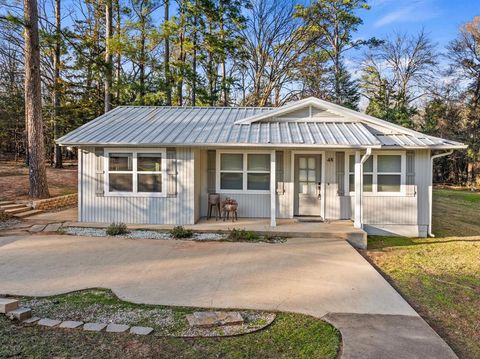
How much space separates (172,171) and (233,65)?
19554 mm

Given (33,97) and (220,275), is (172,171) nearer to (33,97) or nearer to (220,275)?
(220,275)

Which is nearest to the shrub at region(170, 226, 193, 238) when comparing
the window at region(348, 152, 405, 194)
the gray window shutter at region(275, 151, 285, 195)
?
the gray window shutter at region(275, 151, 285, 195)

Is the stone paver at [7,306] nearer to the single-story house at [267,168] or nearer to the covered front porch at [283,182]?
Result: the single-story house at [267,168]

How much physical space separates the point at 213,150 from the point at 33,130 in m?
6.90

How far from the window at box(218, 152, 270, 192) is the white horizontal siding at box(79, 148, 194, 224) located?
4.56 feet

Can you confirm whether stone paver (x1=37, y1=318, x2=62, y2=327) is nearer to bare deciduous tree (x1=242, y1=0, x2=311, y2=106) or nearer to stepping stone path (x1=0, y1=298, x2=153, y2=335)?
stepping stone path (x1=0, y1=298, x2=153, y2=335)

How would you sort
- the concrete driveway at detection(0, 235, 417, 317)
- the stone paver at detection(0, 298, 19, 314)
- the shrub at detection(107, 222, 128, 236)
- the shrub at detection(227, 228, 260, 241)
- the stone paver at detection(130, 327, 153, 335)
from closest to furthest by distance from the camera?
the stone paver at detection(130, 327, 153, 335)
the stone paver at detection(0, 298, 19, 314)
the concrete driveway at detection(0, 235, 417, 317)
the shrub at detection(227, 228, 260, 241)
the shrub at detection(107, 222, 128, 236)

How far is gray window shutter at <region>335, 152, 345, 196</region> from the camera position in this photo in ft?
33.7

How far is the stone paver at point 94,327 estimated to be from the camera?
3.76m

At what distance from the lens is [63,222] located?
9.62 meters

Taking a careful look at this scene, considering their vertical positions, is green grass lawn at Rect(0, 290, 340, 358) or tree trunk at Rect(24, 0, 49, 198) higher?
tree trunk at Rect(24, 0, 49, 198)

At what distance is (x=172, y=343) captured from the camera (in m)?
3.51

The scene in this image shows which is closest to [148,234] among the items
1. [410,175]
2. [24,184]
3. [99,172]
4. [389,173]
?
[99,172]

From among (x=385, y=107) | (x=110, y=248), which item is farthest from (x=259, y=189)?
(x=385, y=107)
